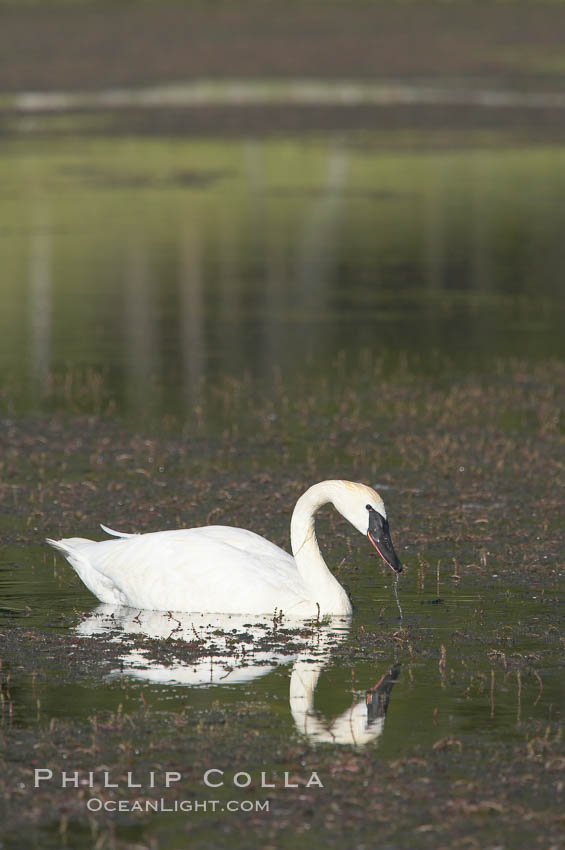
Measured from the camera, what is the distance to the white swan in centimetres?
1075

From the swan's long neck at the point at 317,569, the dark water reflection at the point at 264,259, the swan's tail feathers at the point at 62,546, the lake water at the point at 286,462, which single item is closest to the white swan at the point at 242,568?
the swan's long neck at the point at 317,569

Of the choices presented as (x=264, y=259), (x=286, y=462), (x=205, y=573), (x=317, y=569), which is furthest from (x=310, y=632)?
(x=264, y=259)

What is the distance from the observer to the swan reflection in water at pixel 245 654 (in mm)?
9086

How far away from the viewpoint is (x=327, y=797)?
7.88 m

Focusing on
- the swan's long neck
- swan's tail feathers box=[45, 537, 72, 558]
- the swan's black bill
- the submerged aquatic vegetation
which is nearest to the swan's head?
the swan's black bill

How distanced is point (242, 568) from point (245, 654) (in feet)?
3.01

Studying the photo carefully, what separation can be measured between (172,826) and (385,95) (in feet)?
179

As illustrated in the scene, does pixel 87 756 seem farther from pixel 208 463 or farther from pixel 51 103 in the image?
pixel 51 103

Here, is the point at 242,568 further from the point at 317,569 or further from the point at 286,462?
the point at 286,462

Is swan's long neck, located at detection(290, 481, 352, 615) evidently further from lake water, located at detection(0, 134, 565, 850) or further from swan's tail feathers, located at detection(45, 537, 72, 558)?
swan's tail feathers, located at detection(45, 537, 72, 558)

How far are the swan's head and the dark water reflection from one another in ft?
24.2

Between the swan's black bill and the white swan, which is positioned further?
the white swan

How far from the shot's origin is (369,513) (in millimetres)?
10688

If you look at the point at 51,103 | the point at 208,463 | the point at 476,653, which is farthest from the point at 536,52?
the point at 476,653
